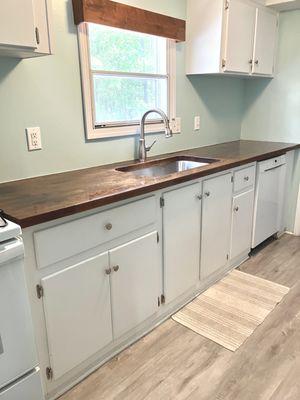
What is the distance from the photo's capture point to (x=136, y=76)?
236cm

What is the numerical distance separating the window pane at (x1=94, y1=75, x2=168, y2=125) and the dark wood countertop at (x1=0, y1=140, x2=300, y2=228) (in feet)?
1.13

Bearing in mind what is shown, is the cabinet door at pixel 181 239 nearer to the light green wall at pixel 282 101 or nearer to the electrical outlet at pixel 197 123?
the electrical outlet at pixel 197 123

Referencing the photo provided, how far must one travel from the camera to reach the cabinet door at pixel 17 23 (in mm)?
1291

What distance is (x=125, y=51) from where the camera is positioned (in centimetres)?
227

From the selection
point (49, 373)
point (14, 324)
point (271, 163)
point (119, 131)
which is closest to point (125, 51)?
point (119, 131)

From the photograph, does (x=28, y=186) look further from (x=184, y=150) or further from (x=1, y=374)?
(x=184, y=150)

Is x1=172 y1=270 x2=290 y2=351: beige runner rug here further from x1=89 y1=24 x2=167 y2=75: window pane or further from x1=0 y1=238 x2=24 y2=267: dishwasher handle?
x1=89 y1=24 x2=167 y2=75: window pane

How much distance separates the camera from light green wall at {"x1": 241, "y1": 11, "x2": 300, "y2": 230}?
299 centimetres

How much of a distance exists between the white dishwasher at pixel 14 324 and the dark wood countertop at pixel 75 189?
14 cm

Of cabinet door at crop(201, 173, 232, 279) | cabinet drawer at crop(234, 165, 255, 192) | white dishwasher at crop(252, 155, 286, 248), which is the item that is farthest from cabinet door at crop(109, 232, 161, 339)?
white dishwasher at crop(252, 155, 286, 248)

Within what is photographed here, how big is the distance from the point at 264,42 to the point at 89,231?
7.99 ft

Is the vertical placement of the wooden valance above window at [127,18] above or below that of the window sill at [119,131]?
above

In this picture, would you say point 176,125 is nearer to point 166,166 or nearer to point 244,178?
point 166,166

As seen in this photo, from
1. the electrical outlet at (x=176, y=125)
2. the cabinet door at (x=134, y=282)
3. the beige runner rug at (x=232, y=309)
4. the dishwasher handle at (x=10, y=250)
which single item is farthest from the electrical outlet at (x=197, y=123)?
the dishwasher handle at (x=10, y=250)
